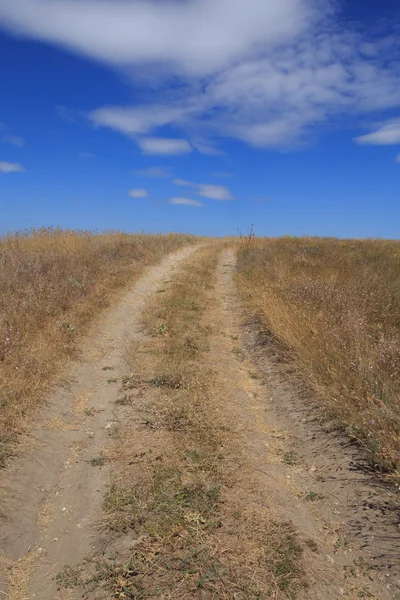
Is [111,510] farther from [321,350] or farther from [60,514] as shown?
[321,350]

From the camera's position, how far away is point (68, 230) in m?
17.4

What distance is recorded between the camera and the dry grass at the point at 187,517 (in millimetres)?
2846

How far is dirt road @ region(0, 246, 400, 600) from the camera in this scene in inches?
115

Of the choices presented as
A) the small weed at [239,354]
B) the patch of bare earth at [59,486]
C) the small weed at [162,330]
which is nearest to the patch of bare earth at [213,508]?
the patch of bare earth at [59,486]

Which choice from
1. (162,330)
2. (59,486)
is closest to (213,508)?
(59,486)

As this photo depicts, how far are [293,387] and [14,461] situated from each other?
4160 mm

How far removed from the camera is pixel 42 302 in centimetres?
829

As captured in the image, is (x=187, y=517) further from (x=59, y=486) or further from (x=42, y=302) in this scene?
(x=42, y=302)

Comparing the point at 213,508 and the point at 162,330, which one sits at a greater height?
the point at 162,330

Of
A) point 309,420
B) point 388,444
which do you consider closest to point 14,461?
point 309,420

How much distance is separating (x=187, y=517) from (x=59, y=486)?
4.85 feet

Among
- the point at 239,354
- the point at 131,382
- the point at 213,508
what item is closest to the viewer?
the point at 213,508

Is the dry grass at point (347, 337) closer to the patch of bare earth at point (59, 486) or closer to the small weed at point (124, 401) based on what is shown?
the small weed at point (124, 401)

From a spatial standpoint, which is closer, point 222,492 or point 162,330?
point 222,492
